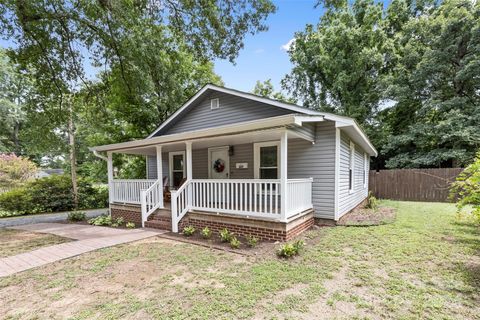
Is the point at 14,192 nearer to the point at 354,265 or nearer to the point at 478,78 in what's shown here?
the point at 354,265

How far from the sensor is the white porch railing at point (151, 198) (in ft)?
23.8

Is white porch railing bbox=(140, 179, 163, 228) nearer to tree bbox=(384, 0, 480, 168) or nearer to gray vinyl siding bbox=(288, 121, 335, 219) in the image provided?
gray vinyl siding bbox=(288, 121, 335, 219)

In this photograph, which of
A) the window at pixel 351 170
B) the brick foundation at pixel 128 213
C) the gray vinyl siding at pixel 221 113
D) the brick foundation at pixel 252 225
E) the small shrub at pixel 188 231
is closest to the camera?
the brick foundation at pixel 252 225

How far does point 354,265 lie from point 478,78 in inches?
634

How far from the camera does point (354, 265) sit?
387 centimetres

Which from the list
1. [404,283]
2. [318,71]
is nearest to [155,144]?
[404,283]

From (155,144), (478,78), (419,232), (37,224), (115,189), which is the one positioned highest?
(478,78)

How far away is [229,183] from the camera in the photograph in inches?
240

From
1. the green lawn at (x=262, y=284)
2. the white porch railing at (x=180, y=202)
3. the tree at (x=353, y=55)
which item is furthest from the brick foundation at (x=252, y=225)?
the tree at (x=353, y=55)

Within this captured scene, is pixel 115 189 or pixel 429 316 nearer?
pixel 429 316

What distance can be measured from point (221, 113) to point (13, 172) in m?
15.4

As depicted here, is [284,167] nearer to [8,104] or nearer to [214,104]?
[214,104]

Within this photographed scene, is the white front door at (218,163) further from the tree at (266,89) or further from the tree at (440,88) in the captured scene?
the tree at (266,89)

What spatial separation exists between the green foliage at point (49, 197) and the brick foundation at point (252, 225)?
26.7ft
